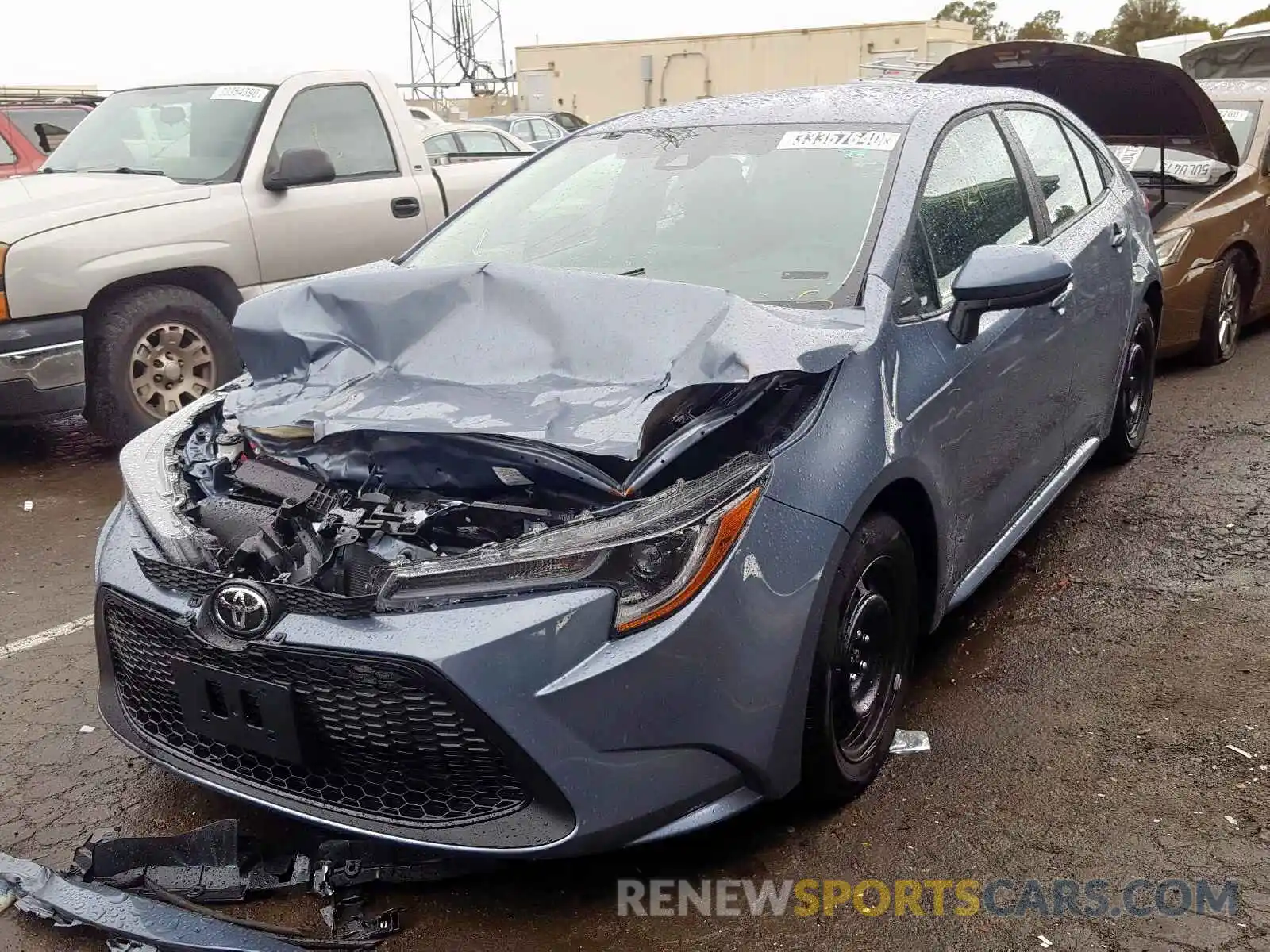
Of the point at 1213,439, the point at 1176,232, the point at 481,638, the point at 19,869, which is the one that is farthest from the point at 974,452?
the point at 1176,232

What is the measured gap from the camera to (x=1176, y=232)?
21.3 feet

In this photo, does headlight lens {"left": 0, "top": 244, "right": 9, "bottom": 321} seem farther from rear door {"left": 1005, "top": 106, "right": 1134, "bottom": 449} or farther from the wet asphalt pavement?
rear door {"left": 1005, "top": 106, "right": 1134, "bottom": 449}

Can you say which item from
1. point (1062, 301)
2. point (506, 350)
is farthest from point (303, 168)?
point (1062, 301)

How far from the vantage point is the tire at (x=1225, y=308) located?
682 cm

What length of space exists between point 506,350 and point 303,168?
12.3ft

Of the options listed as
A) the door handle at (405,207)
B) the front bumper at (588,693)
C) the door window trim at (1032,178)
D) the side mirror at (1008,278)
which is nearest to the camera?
the front bumper at (588,693)

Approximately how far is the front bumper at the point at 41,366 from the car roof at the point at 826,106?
2.99 meters

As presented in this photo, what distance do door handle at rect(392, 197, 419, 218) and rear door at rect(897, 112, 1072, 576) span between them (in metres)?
3.92

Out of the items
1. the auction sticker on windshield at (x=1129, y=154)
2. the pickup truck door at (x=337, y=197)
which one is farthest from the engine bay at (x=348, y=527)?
the auction sticker on windshield at (x=1129, y=154)

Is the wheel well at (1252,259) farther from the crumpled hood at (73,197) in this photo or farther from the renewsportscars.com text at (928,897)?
the crumpled hood at (73,197)

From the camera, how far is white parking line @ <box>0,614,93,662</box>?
391cm

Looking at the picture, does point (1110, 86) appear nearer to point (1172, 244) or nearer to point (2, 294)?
point (1172, 244)

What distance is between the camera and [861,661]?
287 cm

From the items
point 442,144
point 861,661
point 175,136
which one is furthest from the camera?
point 442,144
